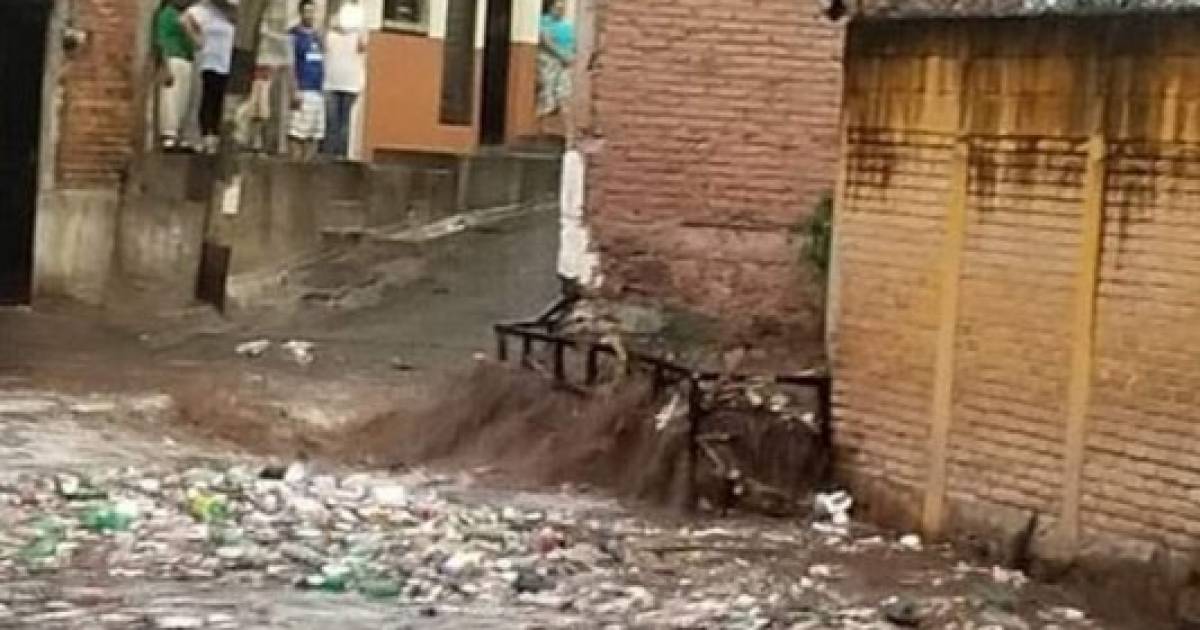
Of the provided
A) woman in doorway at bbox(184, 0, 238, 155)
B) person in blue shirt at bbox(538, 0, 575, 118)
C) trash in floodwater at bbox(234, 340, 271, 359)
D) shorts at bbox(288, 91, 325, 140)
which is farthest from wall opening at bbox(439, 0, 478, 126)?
trash in floodwater at bbox(234, 340, 271, 359)

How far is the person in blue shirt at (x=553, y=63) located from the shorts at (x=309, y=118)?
338cm

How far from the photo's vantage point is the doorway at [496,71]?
1201 inches

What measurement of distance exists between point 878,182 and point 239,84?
35.3ft

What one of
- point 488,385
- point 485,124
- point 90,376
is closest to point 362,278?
point 90,376

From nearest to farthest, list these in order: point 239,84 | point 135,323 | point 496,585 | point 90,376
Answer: point 496,585, point 90,376, point 135,323, point 239,84

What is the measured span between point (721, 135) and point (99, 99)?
623cm

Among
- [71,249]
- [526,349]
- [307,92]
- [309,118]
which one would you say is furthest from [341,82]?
[526,349]

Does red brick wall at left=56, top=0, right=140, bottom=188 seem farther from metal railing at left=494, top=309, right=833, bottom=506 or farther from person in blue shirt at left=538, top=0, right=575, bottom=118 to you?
person in blue shirt at left=538, top=0, right=575, bottom=118

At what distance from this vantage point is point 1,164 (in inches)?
872

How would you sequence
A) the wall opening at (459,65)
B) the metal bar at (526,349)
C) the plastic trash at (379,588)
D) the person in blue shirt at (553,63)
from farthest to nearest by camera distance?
the wall opening at (459,65), the person in blue shirt at (553,63), the metal bar at (526,349), the plastic trash at (379,588)

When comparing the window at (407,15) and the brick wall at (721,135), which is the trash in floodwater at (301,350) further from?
the window at (407,15)

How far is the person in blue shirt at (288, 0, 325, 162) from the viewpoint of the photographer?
25.3 metres

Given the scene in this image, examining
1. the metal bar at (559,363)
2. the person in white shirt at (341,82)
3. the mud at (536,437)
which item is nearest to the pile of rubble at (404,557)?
the mud at (536,437)

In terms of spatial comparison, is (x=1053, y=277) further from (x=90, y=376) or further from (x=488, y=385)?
(x=90, y=376)
